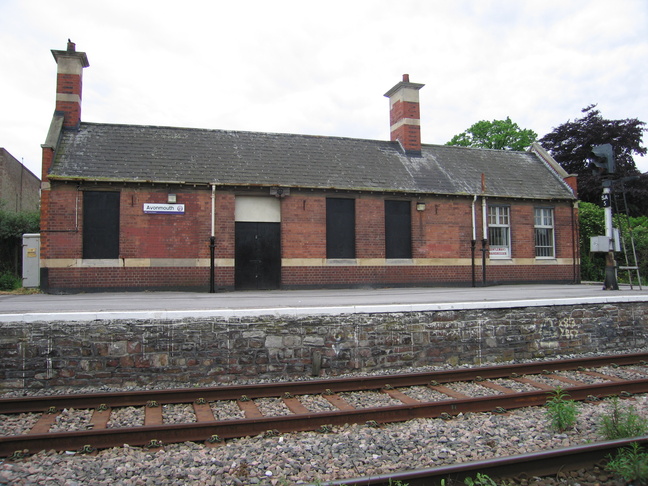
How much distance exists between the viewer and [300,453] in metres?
4.68

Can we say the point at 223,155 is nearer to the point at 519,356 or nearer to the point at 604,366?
the point at 519,356

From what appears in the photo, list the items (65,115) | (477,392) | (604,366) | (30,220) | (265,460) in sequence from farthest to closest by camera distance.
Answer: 1. (30,220)
2. (65,115)
3. (604,366)
4. (477,392)
5. (265,460)

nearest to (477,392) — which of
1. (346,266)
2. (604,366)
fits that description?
(604,366)

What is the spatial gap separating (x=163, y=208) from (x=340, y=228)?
5872 mm

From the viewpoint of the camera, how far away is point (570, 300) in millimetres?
9695

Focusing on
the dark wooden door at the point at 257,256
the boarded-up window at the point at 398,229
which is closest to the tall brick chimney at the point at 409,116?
the boarded-up window at the point at 398,229

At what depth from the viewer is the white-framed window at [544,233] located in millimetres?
19594

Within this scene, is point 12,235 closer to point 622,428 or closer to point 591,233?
point 622,428

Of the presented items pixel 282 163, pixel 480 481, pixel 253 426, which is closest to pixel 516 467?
pixel 480 481

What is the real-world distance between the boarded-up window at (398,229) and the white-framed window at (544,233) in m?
5.57

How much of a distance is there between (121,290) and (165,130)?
20.8 feet

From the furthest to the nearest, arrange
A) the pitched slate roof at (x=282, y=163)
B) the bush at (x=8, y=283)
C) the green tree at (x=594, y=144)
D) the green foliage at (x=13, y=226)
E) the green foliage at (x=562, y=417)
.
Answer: the green tree at (x=594, y=144) < the green foliage at (x=13, y=226) < the bush at (x=8, y=283) < the pitched slate roof at (x=282, y=163) < the green foliage at (x=562, y=417)

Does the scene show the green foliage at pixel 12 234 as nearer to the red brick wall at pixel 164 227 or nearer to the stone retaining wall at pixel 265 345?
the red brick wall at pixel 164 227

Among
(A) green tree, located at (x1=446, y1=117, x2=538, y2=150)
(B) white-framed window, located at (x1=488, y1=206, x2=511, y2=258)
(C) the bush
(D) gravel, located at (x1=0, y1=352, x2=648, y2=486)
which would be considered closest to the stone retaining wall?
(D) gravel, located at (x1=0, y1=352, x2=648, y2=486)
